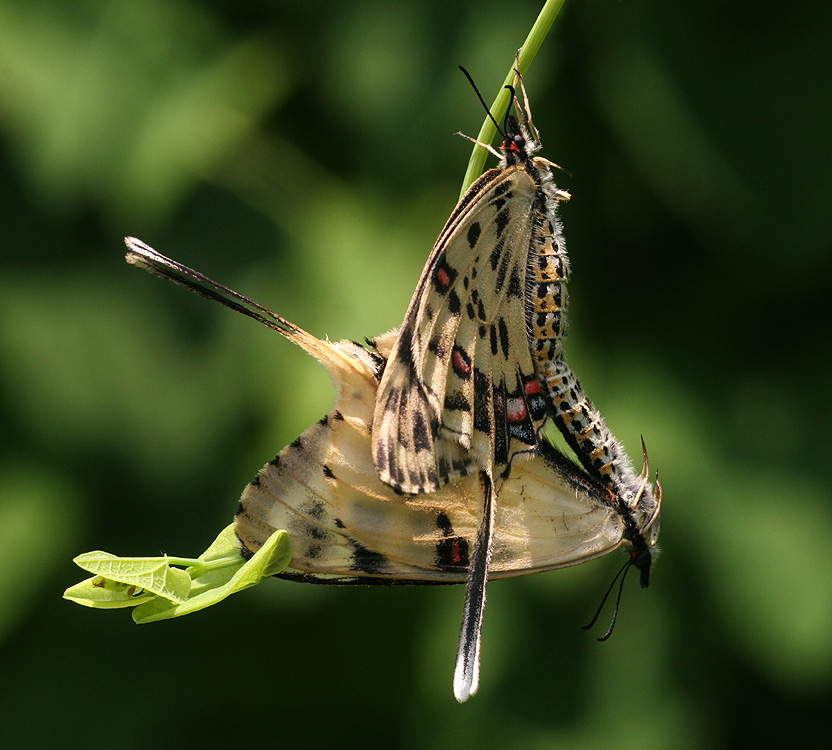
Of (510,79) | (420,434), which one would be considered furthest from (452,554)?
(510,79)

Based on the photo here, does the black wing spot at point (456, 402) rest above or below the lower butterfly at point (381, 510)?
above

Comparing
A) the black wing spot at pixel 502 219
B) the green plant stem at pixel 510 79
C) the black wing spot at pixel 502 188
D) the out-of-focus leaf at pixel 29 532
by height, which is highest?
the green plant stem at pixel 510 79

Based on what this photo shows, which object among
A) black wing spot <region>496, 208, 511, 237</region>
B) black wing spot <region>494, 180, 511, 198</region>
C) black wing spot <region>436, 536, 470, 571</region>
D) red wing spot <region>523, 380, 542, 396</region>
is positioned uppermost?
black wing spot <region>494, 180, 511, 198</region>

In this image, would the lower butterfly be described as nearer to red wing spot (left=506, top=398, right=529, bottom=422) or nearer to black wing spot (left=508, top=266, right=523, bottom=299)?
red wing spot (left=506, top=398, right=529, bottom=422)

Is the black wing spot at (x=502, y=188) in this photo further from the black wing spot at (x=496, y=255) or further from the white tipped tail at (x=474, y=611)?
the white tipped tail at (x=474, y=611)

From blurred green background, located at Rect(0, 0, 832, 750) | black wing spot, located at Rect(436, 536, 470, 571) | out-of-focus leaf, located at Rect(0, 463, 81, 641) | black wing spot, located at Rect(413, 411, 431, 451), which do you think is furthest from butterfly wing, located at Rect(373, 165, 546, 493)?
out-of-focus leaf, located at Rect(0, 463, 81, 641)

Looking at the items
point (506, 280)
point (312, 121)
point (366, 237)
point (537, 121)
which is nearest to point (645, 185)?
point (537, 121)

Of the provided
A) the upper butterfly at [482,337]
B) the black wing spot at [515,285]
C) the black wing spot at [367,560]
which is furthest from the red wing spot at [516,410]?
the black wing spot at [367,560]
